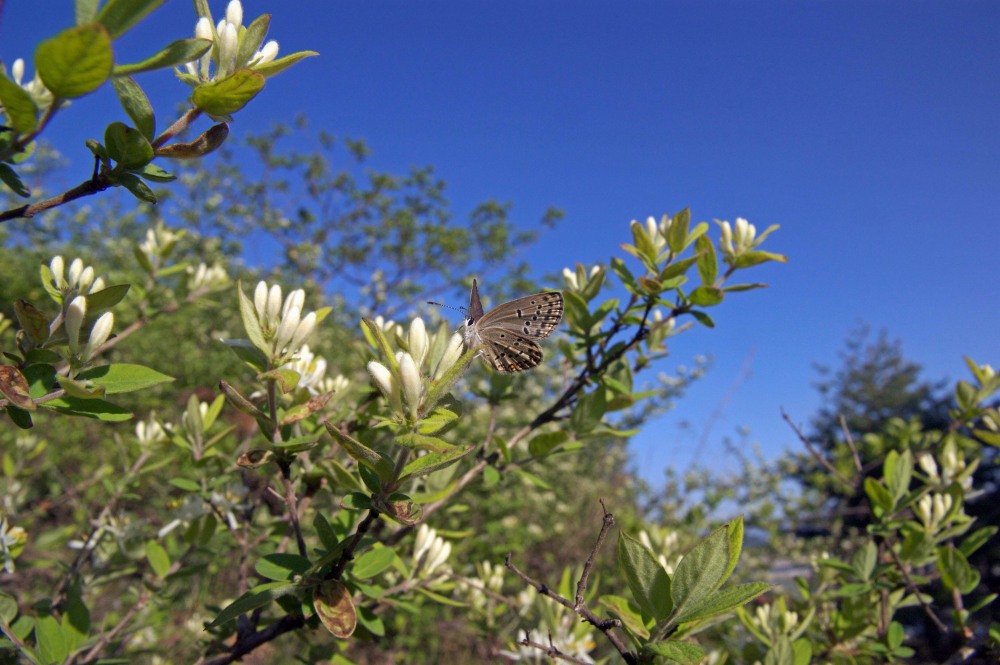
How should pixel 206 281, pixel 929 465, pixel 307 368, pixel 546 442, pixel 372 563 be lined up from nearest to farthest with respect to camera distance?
1. pixel 372 563
2. pixel 307 368
3. pixel 546 442
4. pixel 929 465
5. pixel 206 281

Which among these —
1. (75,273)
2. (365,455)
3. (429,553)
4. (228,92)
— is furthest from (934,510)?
(75,273)

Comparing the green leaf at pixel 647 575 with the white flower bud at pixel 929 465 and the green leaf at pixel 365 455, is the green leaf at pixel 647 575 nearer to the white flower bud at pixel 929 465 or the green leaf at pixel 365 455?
the green leaf at pixel 365 455

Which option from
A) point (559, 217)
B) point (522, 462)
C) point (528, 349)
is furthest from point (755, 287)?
point (559, 217)

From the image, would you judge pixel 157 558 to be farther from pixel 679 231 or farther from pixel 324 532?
pixel 679 231

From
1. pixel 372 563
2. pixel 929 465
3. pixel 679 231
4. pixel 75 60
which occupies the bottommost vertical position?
pixel 372 563

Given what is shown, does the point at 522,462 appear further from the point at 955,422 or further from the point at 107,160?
the point at 955,422

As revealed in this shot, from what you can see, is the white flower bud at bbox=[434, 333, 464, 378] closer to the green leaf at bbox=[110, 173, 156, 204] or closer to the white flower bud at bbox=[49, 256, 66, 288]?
the green leaf at bbox=[110, 173, 156, 204]

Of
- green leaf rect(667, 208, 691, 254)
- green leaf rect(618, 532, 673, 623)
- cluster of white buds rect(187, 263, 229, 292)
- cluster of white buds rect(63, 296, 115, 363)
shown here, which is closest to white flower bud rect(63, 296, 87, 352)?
cluster of white buds rect(63, 296, 115, 363)
